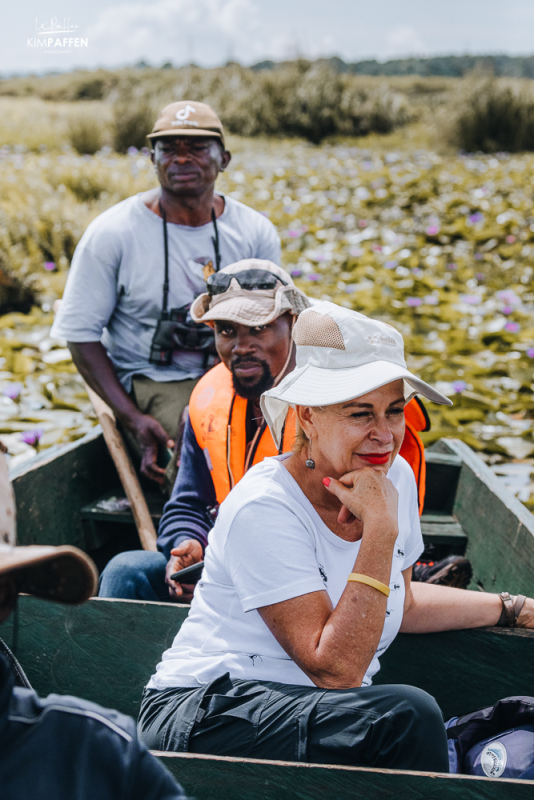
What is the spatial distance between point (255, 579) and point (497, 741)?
0.63 meters

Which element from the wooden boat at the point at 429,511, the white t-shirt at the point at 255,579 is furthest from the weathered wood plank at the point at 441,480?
the white t-shirt at the point at 255,579

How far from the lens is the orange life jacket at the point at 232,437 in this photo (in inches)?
81.4

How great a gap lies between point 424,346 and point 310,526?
4362 millimetres

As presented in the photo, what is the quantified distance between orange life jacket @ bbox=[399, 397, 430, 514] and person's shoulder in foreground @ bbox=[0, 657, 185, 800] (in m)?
1.30

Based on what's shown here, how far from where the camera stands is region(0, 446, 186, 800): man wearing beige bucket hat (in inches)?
33.2

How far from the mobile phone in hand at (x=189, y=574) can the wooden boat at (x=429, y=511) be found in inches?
33.7

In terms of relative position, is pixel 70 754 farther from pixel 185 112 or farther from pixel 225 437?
pixel 185 112

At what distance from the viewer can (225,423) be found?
2.20m

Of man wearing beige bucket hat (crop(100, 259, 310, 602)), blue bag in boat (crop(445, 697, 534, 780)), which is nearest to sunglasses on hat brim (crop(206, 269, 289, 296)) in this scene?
man wearing beige bucket hat (crop(100, 259, 310, 602))

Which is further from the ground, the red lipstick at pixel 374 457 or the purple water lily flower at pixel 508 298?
the red lipstick at pixel 374 457

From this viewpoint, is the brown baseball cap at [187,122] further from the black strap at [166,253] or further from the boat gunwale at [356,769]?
the boat gunwale at [356,769]

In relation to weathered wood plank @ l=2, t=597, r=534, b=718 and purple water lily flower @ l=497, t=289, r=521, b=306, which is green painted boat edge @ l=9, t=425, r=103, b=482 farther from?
purple water lily flower @ l=497, t=289, r=521, b=306

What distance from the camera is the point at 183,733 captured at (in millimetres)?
1409

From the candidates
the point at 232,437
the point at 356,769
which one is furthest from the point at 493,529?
the point at 356,769
